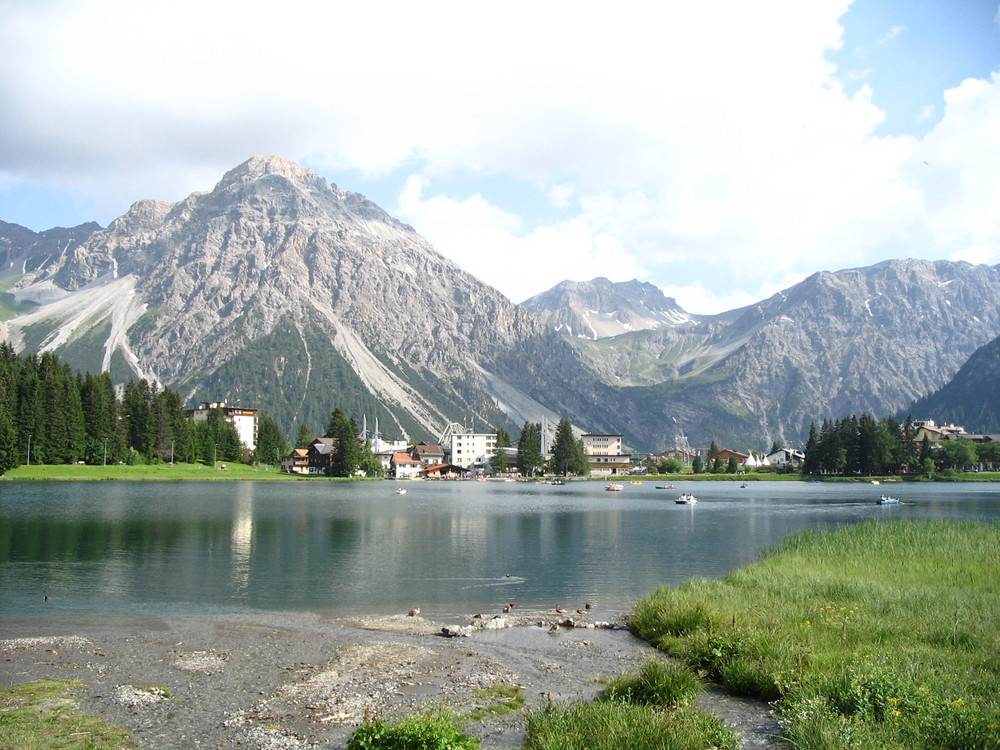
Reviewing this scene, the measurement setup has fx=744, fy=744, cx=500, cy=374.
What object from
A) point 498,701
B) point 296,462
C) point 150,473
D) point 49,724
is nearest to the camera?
point 49,724

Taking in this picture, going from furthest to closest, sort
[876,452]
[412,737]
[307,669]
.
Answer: [876,452]
[307,669]
[412,737]

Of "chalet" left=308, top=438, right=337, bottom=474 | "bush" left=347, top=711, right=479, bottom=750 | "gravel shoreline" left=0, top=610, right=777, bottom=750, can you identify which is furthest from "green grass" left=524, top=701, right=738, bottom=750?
"chalet" left=308, top=438, right=337, bottom=474

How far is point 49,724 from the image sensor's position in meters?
16.8

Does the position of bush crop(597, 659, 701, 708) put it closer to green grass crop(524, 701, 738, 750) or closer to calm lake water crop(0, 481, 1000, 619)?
green grass crop(524, 701, 738, 750)

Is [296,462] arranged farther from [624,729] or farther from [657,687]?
[624,729]

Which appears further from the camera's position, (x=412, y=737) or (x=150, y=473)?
(x=150, y=473)

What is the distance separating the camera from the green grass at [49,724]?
1561cm

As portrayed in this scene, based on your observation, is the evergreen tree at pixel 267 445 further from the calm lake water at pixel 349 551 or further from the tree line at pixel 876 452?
the tree line at pixel 876 452

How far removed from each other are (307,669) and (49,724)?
7.24m

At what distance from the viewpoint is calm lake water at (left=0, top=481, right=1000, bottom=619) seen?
3584cm

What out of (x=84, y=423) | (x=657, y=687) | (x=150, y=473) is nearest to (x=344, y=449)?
(x=150, y=473)

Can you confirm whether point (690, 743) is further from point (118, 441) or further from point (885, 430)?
point (885, 430)

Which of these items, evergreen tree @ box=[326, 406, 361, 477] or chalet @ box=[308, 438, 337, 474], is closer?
evergreen tree @ box=[326, 406, 361, 477]

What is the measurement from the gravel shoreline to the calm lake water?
164 inches
